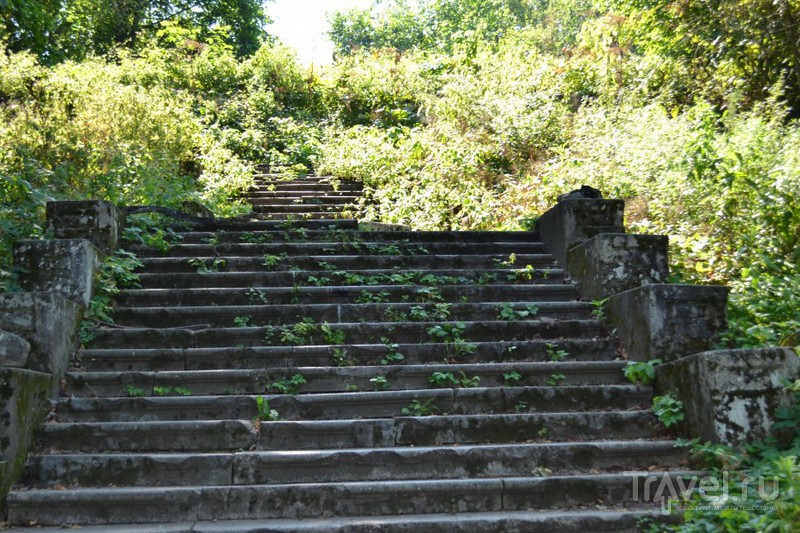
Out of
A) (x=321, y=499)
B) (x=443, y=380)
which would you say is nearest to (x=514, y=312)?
(x=443, y=380)

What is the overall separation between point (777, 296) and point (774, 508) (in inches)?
115

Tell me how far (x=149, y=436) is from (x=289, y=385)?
109cm

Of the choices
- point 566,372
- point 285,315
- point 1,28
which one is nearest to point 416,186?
point 285,315

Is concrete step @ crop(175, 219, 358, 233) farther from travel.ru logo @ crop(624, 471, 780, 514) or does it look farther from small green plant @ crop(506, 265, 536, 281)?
travel.ru logo @ crop(624, 471, 780, 514)

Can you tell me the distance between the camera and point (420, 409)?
A: 4805 mm

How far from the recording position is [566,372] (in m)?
5.20

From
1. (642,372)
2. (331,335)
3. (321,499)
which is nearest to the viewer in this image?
(321,499)

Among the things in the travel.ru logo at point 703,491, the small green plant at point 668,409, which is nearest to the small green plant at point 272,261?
the small green plant at point 668,409

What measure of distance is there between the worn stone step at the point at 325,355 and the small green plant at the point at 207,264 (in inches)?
57.1

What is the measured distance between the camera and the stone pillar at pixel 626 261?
19.5ft

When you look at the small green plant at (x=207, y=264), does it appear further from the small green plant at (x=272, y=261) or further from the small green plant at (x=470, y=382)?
the small green plant at (x=470, y=382)

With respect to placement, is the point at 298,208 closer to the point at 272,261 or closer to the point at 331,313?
the point at 272,261

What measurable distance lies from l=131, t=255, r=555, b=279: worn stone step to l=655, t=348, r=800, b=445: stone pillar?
9.93 feet

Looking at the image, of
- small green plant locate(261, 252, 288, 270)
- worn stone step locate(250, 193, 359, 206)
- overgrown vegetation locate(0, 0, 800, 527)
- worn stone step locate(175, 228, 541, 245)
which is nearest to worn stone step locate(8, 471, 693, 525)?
overgrown vegetation locate(0, 0, 800, 527)
